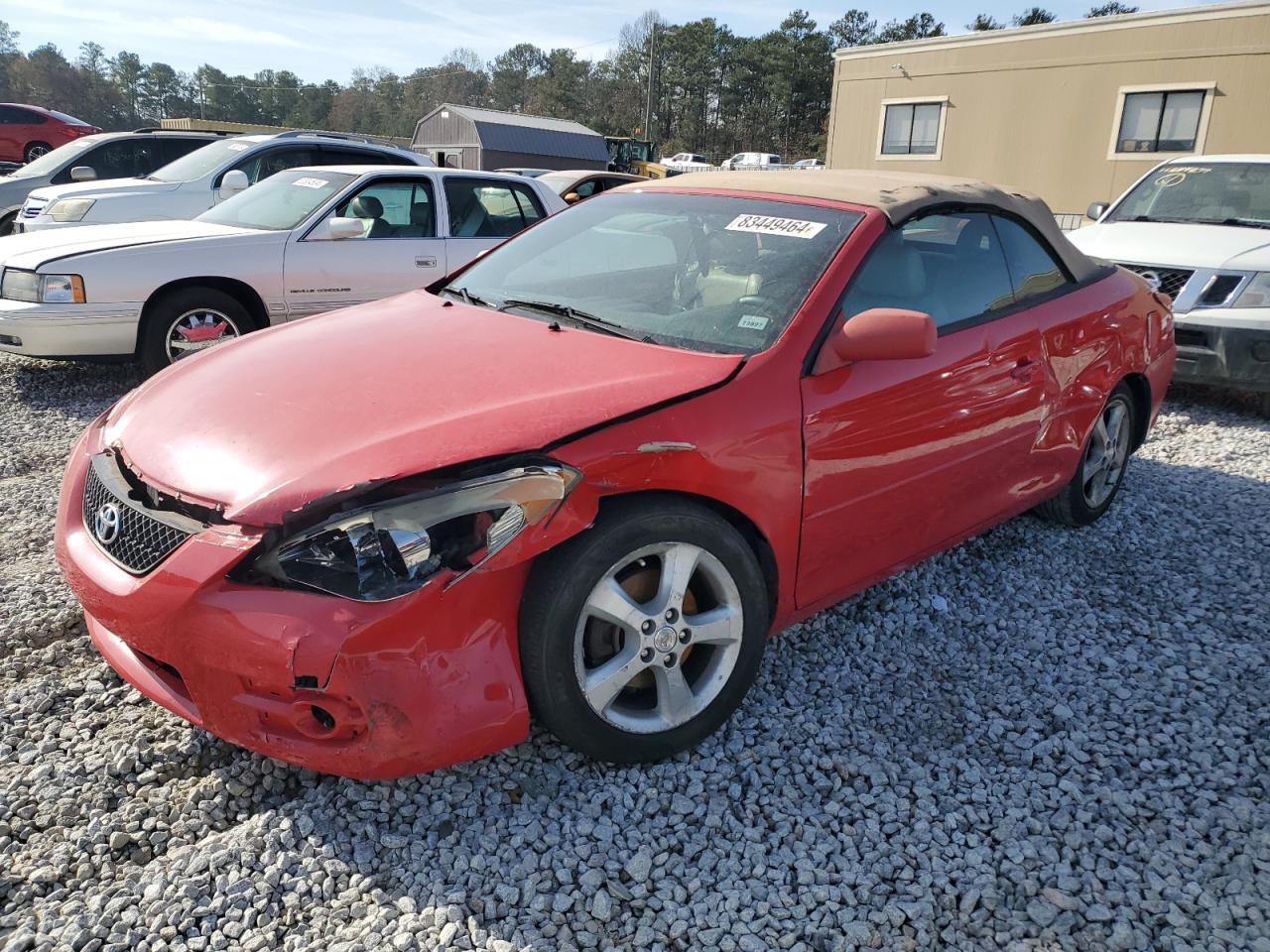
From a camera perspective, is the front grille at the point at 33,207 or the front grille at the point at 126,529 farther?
the front grille at the point at 33,207

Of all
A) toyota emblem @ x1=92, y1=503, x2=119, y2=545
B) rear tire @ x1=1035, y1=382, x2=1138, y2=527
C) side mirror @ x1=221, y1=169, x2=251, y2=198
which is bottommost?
rear tire @ x1=1035, y1=382, x2=1138, y2=527

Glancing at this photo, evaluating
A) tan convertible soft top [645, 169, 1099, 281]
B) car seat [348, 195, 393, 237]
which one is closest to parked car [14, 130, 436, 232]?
car seat [348, 195, 393, 237]

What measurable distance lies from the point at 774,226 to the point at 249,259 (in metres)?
4.43

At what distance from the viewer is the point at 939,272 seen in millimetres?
3209

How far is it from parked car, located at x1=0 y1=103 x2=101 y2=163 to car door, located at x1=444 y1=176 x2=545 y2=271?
18.6m

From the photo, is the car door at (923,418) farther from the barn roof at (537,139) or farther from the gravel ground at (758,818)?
the barn roof at (537,139)

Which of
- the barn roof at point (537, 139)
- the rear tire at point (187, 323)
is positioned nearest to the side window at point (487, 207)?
the rear tire at point (187, 323)

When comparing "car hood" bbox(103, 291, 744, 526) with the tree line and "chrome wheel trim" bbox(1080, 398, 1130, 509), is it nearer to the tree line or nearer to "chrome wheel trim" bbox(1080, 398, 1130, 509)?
"chrome wheel trim" bbox(1080, 398, 1130, 509)

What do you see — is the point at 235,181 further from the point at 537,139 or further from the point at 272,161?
the point at 537,139

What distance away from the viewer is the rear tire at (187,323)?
5941 millimetres

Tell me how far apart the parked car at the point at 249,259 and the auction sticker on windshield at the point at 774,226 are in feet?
11.8

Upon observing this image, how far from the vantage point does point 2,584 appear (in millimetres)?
3355

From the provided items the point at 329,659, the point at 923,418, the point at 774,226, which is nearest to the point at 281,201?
the point at 774,226

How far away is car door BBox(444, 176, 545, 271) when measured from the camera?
7.07 metres
